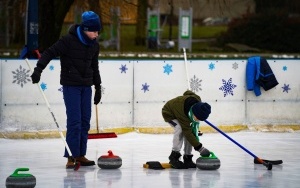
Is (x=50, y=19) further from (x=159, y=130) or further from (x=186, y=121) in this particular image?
(x=186, y=121)

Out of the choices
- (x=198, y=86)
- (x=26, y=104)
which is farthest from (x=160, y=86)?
(x=26, y=104)

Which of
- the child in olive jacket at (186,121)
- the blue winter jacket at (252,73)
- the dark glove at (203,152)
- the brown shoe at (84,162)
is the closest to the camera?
the child in olive jacket at (186,121)

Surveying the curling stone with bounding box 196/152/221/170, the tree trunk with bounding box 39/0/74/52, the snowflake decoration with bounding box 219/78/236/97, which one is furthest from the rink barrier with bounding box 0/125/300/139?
the tree trunk with bounding box 39/0/74/52

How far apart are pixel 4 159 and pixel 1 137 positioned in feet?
6.55

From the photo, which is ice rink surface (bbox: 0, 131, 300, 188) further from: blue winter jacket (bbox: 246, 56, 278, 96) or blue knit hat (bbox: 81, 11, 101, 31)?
blue knit hat (bbox: 81, 11, 101, 31)

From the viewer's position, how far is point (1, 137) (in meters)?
14.3

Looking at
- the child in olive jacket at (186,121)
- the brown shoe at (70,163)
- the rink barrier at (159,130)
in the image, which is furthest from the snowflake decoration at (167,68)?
the brown shoe at (70,163)

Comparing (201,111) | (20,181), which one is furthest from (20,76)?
(20,181)

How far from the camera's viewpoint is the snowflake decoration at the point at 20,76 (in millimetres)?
14445

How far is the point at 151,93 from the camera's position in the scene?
1541 cm

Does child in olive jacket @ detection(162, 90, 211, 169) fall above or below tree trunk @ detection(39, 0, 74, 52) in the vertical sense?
below

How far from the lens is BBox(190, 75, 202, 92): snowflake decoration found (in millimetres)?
15625

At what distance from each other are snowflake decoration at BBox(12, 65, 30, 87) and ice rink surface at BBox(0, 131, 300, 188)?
84 centimetres

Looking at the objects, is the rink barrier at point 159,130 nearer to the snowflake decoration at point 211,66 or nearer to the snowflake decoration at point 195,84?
the snowflake decoration at point 195,84
